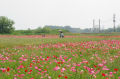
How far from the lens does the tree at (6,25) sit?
52.5m

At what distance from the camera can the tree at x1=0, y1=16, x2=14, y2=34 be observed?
2068 inches

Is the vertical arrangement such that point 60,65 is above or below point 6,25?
below

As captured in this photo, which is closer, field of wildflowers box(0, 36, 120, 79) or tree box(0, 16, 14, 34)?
field of wildflowers box(0, 36, 120, 79)

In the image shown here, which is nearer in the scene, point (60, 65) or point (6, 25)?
point (60, 65)

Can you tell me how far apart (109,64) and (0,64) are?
3168mm

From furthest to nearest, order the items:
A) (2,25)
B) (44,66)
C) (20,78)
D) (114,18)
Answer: (114,18)
(2,25)
(44,66)
(20,78)

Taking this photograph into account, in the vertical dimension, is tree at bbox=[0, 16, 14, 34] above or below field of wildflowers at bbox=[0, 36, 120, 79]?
above

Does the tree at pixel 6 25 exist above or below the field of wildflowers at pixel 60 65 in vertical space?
above

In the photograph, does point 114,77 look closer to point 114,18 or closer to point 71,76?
point 71,76

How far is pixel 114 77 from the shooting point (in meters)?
3.48

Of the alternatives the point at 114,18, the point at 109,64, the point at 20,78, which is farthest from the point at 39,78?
the point at 114,18

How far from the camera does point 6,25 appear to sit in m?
53.0

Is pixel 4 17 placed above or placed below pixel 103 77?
above

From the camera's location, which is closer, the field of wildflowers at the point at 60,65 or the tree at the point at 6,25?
the field of wildflowers at the point at 60,65
